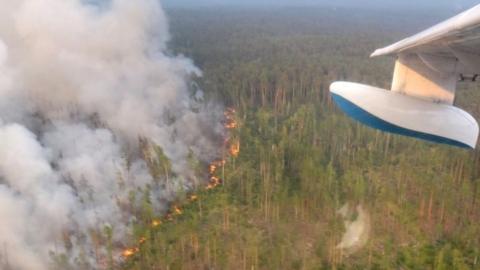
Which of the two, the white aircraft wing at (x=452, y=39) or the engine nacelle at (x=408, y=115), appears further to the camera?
the engine nacelle at (x=408, y=115)

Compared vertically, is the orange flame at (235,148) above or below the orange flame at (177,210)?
above

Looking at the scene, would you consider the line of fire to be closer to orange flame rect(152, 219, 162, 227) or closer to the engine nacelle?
orange flame rect(152, 219, 162, 227)

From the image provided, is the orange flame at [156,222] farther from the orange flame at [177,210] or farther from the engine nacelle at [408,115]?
the engine nacelle at [408,115]

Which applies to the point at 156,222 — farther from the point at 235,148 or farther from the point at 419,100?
the point at 419,100

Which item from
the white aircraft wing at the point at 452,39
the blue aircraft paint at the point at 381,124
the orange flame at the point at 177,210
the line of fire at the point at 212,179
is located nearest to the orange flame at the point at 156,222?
the line of fire at the point at 212,179

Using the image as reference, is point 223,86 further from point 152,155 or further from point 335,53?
point 335,53

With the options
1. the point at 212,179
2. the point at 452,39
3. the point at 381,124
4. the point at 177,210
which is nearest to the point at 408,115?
the point at 381,124
